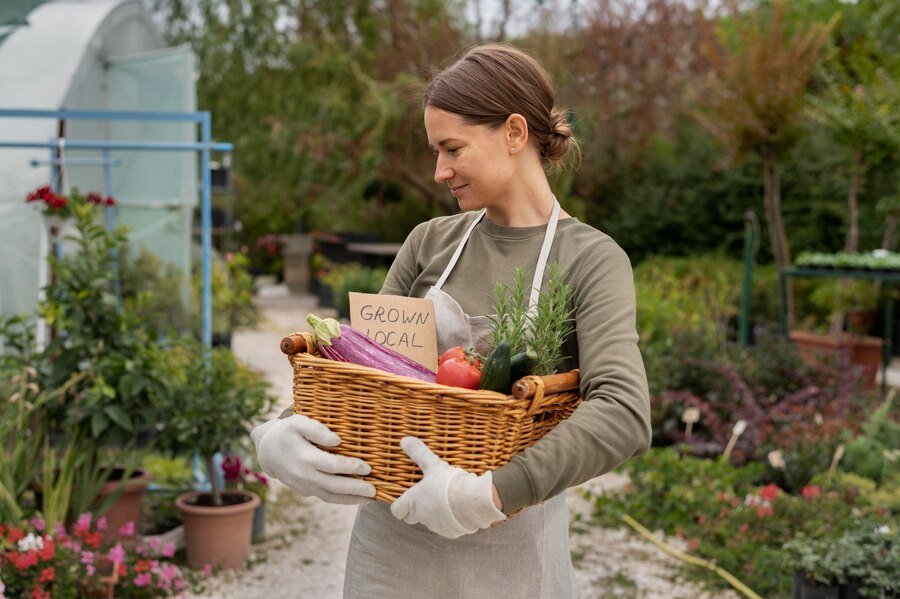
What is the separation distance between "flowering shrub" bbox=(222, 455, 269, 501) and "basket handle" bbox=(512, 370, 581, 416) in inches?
121

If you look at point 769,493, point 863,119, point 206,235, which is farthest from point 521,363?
point 863,119

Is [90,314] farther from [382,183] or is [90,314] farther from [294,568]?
[382,183]

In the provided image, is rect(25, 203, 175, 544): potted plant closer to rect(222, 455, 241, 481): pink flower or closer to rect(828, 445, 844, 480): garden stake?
rect(222, 455, 241, 481): pink flower

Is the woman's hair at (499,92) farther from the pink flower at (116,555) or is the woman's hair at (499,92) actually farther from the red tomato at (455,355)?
the pink flower at (116,555)

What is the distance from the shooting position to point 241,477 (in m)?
4.36

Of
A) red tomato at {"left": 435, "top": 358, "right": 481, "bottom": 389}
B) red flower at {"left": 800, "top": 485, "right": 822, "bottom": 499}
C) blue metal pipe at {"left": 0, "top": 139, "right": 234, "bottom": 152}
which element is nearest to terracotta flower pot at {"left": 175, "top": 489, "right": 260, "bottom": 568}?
blue metal pipe at {"left": 0, "top": 139, "right": 234, "bottom": 152}

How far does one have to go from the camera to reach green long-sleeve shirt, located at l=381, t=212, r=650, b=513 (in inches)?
50.8

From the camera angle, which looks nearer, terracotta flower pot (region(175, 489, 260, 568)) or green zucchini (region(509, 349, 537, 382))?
green zucchini (region(509, 349, 537, 382))

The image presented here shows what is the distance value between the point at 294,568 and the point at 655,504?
5.78 ft

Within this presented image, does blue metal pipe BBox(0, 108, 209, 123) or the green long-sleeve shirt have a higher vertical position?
blue metal pipe BBox(0, 108, 209, 123)

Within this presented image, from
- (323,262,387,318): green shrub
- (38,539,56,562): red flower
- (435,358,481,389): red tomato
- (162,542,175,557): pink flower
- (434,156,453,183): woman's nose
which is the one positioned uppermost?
(434,156,453,183): woman's nose

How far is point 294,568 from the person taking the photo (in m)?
4.14

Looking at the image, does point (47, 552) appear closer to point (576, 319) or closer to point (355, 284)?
point (576, 319)

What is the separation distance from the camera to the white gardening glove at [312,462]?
1377 millimetres
